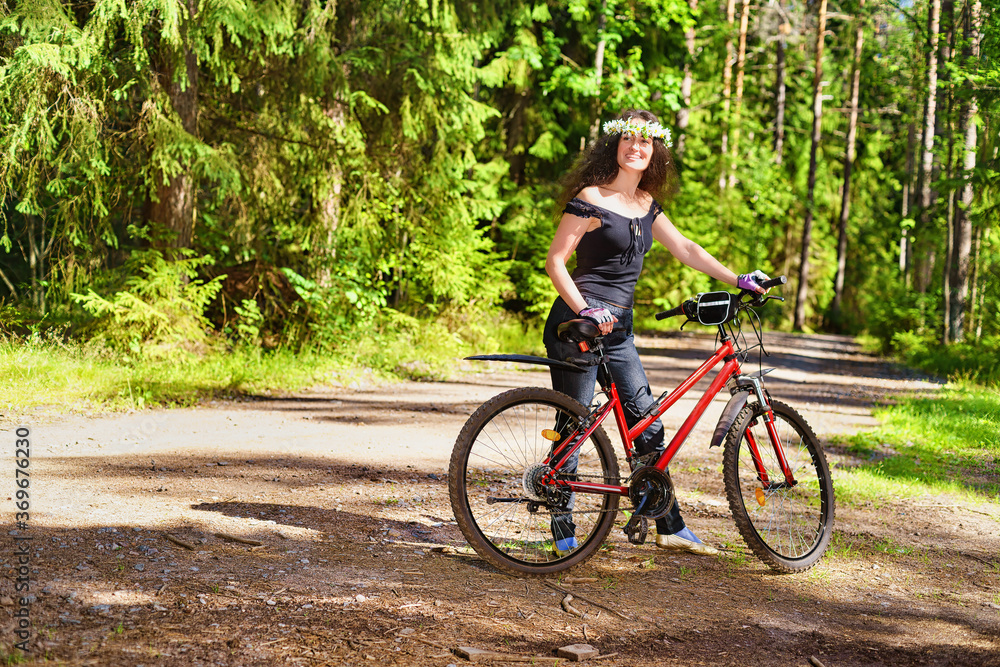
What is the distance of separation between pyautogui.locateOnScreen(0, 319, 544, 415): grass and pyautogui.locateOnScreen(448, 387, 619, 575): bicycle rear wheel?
495cm

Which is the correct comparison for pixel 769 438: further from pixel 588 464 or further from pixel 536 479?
pixel 536 479

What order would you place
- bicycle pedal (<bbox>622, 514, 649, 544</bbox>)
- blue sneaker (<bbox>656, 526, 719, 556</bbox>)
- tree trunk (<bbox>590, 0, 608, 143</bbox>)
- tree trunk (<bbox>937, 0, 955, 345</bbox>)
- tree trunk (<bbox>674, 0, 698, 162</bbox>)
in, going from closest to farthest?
bicycle pedal (<bbox>622, 514, 649, 544</bbox>) → blue sneaker (<bbox>656, 526, 719, 556</bbox>) → tree trunk (<bbox>937, 0, 955, 345</bbox>) → tree trunk (<bbox>590, 0, 608, 143</bbox>) → tree trunk (<bbox>674, 0, 698, 162</bbox>)

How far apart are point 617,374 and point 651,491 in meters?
0.58

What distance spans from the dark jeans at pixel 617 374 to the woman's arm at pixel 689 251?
0.44 metres

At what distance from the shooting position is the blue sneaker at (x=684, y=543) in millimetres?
4777

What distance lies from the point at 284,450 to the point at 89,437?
1.45 metres

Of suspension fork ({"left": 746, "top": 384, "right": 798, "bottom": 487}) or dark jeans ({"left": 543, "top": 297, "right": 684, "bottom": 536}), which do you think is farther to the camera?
suspension fork ({"left": 746, "top": 384, "right": 798, "bottom": 487})

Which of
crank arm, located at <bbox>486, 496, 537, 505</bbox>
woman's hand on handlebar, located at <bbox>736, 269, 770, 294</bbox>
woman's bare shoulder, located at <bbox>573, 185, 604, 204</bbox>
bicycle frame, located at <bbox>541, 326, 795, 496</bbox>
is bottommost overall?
crank arm, located at <bbox>486, 496, 537, 505</bbox>

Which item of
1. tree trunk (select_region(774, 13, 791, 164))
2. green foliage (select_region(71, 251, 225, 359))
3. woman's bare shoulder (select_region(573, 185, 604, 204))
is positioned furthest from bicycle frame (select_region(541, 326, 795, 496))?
tree trunk (select_region(774, 13, 791, 164))

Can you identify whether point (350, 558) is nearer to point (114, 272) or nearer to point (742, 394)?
point (742, 394)

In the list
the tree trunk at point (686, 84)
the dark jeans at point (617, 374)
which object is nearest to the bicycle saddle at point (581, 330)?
the dark jeans at point (617, 374)

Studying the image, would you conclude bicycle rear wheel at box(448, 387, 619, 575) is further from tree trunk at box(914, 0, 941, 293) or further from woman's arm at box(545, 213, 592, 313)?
tree trunk at box(914, 0, 941, 293)

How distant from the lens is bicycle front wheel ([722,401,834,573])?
442cm
